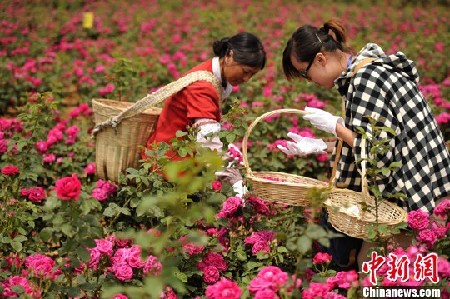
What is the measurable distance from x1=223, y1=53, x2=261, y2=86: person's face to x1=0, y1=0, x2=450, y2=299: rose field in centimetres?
37

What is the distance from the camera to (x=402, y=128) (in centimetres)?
238

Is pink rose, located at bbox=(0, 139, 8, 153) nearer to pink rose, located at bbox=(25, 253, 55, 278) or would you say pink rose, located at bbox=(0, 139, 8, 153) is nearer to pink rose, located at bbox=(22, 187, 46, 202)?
pink rose, located at bbox=(22, 187, 46, 202)

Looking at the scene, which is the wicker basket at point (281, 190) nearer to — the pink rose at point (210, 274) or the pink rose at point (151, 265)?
the pink rose at point (210, 274)

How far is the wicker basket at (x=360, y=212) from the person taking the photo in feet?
6.81

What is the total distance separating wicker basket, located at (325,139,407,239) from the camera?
2074mm

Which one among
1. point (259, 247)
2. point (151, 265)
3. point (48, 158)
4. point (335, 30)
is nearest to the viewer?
point (151, 265)

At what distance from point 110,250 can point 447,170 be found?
4.83ft

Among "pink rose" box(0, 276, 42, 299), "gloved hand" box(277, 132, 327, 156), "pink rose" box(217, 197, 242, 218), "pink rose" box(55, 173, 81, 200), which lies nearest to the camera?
"pink rose" box(55, 173, 81, 200)

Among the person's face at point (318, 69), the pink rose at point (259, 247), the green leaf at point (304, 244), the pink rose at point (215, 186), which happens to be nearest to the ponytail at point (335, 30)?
the person's face at point (318, 69)

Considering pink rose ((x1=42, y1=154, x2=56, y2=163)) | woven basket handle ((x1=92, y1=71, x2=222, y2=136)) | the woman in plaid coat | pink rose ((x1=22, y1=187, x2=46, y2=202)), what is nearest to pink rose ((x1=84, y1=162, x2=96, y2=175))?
pink rose ((x1=42, y1=154, x2=56, y2=163))

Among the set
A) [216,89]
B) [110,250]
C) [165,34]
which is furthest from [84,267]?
[165,34]

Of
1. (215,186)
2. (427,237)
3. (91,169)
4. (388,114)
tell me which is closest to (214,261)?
(215,186)

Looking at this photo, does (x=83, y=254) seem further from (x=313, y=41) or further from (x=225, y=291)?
(x=313, y=41)

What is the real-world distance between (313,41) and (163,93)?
0.84 m
